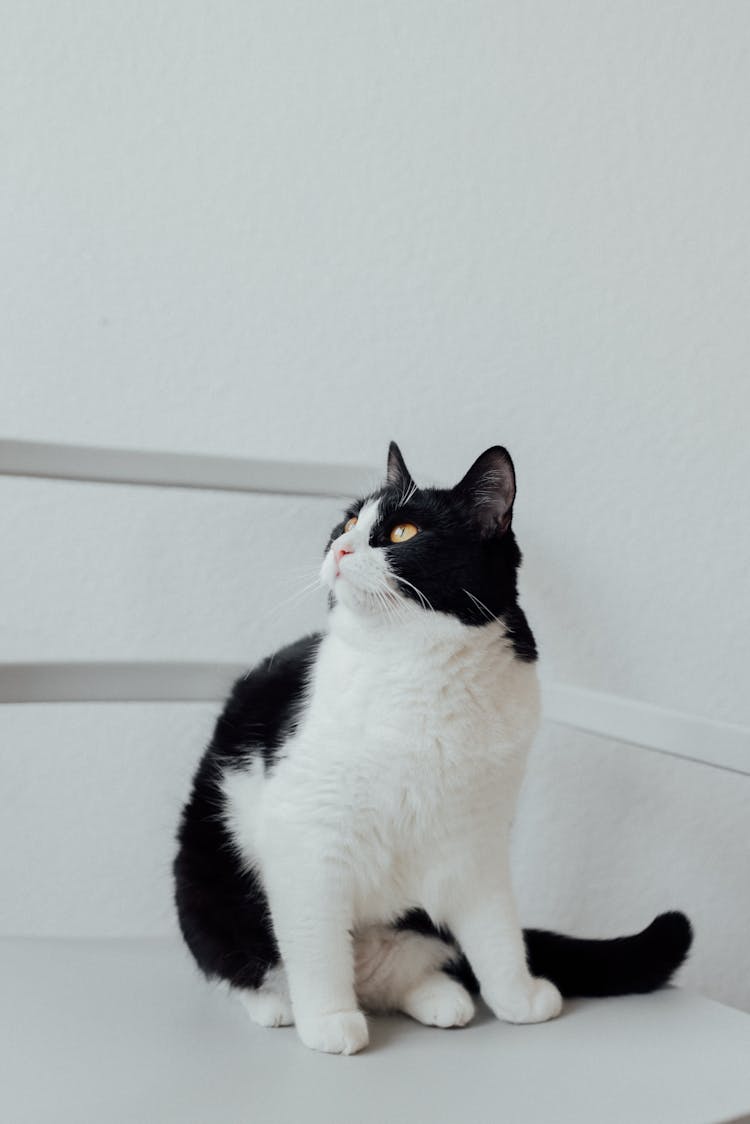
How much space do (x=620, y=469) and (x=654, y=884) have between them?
20.0 inches

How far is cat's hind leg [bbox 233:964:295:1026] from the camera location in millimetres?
812

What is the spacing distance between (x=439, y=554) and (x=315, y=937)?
0.29 meters

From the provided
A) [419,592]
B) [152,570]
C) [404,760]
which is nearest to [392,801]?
[404,760]

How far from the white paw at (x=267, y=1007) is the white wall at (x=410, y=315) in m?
0.44

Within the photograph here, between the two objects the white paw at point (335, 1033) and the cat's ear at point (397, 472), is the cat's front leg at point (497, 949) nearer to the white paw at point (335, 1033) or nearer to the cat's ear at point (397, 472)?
the white paw at point (335, 1033)

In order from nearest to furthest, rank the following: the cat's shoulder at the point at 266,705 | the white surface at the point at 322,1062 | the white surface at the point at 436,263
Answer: the white surface at the point at 322,1062
the cat's shoulder at the point at 266,705
the white surface at the point at 436,263

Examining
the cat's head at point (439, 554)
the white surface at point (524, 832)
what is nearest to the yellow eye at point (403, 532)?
the cat's head at point (439, 554)

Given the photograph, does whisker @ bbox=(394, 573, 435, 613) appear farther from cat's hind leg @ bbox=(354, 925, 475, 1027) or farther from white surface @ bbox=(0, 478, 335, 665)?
white surface @ bbox=(0, 478, 335, 665)

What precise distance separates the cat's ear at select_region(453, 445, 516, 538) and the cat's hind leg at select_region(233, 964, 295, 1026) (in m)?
0.38

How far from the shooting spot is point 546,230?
1239mm

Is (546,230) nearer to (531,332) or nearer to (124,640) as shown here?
(531,332)

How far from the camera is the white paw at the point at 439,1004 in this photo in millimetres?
814

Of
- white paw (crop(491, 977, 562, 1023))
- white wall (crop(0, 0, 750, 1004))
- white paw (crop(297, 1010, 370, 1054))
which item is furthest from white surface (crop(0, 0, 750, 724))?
white paw (crop(297, 1010, 370, 1054))

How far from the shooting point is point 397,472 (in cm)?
92
